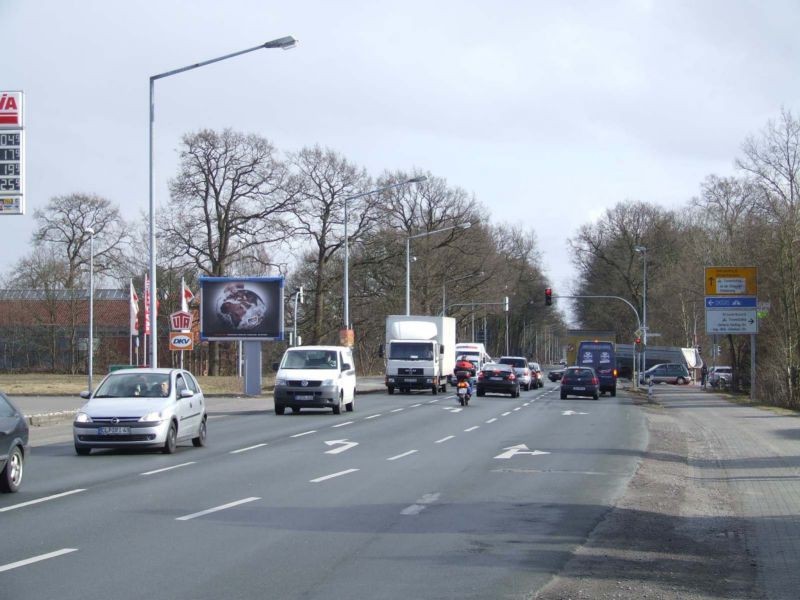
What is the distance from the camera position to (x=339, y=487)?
14.1 metres

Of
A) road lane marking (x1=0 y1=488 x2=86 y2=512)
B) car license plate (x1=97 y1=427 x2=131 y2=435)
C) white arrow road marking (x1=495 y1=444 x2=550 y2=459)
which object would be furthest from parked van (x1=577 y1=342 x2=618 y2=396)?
road lane marking (x1=0 y1=488 x2=86 y2=512)

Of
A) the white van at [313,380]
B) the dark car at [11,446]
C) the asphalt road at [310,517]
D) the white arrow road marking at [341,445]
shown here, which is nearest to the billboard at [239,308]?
the white van at [313,380]

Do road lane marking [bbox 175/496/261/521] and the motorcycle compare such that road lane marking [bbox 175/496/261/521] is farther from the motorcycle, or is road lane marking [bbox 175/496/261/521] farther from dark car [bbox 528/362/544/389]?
dark car [bbox 528/362/544/389]

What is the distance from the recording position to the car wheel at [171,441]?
18391 mm

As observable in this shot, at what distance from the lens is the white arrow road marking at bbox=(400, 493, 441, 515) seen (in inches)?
467

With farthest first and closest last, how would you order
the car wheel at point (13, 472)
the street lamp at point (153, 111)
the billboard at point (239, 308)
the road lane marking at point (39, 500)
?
the billboard at point (239, 308) → the street lamp at point (153, 111) → the car wheel at point (13, 472) → the road lane marking at point (39, 500)

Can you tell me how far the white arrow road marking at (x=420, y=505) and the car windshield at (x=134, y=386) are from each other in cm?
728

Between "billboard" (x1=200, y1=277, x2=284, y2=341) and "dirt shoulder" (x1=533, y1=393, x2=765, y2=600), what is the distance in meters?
27.5

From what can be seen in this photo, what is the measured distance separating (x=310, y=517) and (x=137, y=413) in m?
7.48

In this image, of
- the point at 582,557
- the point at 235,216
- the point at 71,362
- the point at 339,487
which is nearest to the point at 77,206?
the point at 71,362

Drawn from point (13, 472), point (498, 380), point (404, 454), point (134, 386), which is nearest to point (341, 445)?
point (404, 454)

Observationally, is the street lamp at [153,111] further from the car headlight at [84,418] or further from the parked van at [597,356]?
the parked van at [597,356]

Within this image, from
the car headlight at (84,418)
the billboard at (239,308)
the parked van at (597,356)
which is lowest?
the car headlight at (84,418)

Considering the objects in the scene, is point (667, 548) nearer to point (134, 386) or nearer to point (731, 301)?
point (134, 386)
